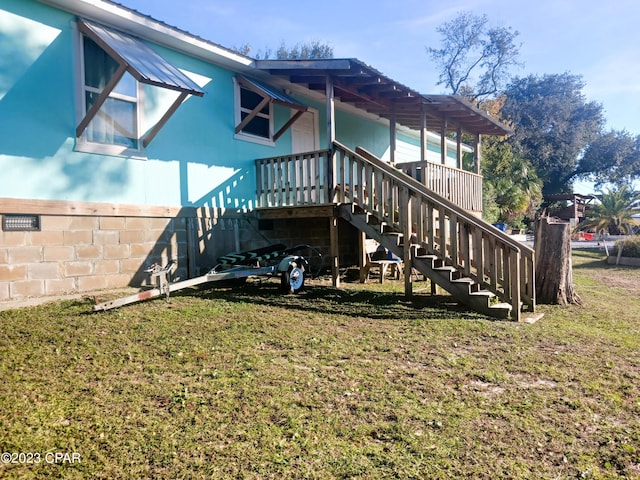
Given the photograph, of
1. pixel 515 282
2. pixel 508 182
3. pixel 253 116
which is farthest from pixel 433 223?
pixel 508 182

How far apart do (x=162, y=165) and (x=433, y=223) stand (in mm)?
4729

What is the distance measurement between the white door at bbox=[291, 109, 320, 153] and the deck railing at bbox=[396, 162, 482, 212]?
2.50 metres

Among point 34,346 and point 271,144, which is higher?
point 271,144

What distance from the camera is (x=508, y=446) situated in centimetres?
272

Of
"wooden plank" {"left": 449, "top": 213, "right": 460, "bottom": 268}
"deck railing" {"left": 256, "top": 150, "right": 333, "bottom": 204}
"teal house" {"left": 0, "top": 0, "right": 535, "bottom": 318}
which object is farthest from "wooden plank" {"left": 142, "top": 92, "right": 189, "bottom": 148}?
"wooden plank" {"left": 449, "top": 213, "right": 460, "bottom": 268}

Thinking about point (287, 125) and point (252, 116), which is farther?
point (287, 125)

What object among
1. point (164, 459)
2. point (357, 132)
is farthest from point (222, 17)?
point (164, 459)

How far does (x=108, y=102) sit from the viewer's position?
7.38 m

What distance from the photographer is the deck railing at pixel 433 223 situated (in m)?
6.14

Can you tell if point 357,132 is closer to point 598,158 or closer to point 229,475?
point 229,475

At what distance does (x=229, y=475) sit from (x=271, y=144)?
29.1 feet

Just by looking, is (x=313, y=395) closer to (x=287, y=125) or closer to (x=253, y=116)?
(x=253, y=116)

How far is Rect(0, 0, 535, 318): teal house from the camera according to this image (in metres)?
6.29

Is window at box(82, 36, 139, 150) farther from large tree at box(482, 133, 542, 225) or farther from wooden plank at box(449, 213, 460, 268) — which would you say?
large tree at box(482, 133, 542, 225)
